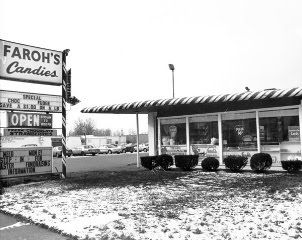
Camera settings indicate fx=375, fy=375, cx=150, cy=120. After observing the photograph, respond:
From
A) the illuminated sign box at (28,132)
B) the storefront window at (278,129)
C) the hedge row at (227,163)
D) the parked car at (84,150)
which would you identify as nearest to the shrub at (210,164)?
the hedge row at (227,163)

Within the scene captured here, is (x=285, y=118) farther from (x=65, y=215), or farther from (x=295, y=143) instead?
(x=65, y=215)

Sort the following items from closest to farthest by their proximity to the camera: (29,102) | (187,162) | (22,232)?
(22,232), (29,102), (187,162)

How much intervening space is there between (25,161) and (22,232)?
311 inches

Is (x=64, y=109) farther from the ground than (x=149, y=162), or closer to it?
farther from the ground

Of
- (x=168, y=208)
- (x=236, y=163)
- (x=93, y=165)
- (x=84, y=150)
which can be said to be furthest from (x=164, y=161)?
(x=84, y=150)

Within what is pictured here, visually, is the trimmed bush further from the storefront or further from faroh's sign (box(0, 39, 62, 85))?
faroh's sign (box(0, 39, 62, 85))

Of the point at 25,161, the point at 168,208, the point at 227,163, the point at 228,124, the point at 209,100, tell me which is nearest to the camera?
the point at 168,208

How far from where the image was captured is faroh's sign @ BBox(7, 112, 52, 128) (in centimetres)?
1378

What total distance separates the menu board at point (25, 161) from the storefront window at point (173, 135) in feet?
22.4

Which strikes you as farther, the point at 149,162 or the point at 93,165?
the point at 93,165

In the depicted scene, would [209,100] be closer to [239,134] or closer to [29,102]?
[239,134]

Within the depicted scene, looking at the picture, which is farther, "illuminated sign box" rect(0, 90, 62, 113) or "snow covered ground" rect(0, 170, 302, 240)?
"illuminated sign box" rect(0, 90, 62, 113)

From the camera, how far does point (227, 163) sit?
15594mm

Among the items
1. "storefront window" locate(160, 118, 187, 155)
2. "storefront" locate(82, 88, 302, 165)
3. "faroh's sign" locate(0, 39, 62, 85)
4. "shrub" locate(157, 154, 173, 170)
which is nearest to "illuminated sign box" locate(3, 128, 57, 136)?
"faroh's sign" locate(0, 39, 62, 85)
